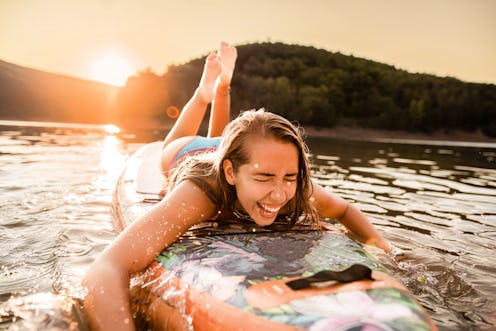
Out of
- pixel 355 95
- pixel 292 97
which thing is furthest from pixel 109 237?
pixel 355 95

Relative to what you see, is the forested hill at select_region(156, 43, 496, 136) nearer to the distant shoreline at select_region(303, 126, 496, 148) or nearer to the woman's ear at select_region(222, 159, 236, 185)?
the distant shoreline at select_region(303, 126, 496, 148)

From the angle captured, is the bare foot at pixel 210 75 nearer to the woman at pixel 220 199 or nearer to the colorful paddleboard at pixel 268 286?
the woman at pixel 220 199

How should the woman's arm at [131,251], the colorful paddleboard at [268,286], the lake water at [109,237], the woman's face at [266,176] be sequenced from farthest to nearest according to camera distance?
the lake water at [109,237]
the woman's face at [266,176]
the woman's arm at [131,251]
the colorful paddleboard at [268,286]

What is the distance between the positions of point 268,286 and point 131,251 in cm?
75

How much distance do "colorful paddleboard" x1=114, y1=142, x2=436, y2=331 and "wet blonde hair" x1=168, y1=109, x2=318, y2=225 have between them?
0.21 m

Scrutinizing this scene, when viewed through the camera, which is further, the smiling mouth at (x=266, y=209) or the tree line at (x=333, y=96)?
the tree line at (x=333, y=96)

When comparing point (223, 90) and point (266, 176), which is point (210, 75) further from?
point (266, 176)

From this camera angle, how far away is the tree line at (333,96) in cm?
4906

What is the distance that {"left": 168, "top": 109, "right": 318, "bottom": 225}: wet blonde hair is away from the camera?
227 cm

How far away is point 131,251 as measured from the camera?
6.42 feet

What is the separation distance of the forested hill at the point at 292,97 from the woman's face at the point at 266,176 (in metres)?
43.7

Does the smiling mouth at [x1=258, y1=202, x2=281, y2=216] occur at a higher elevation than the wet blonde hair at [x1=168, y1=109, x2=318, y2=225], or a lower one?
lower

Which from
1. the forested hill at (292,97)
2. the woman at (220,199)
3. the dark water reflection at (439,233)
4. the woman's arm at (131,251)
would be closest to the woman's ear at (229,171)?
the woman at (220,199)

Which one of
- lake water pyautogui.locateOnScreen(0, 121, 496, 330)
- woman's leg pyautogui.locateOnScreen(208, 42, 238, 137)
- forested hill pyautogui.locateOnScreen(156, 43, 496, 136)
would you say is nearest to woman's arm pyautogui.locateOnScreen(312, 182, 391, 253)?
lake water pyautogui.locateOnScreen(0, 121, 496, 330)
